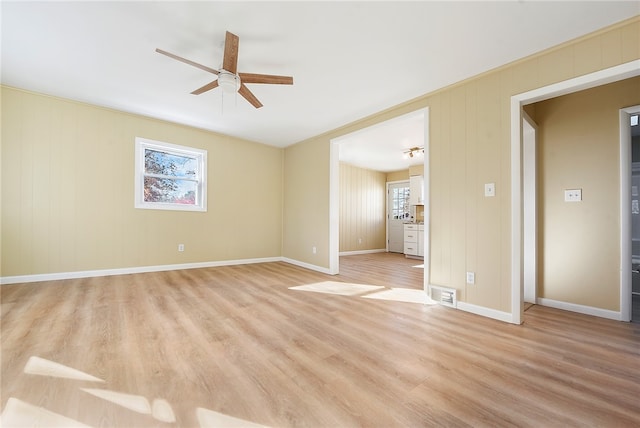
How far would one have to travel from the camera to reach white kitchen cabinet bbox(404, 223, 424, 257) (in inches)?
260

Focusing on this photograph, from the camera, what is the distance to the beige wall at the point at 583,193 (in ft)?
8.60

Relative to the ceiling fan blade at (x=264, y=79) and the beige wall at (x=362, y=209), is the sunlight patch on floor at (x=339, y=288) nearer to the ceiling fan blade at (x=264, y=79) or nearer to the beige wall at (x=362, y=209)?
the ceiling fan blade at (x=264, y=79)

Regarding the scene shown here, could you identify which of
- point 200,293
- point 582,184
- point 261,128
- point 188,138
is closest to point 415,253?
point 582,184

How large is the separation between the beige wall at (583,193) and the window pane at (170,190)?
17.8ft

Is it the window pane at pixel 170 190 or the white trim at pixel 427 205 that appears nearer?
the white trim at pixel 427 205

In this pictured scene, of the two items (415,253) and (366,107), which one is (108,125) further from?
(415,253)

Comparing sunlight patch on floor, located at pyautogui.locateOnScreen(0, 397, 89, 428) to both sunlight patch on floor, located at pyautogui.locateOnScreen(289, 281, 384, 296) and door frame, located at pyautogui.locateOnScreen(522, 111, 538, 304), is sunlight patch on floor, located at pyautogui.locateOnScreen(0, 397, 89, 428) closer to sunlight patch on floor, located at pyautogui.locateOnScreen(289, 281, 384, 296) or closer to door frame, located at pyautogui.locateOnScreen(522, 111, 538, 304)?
sunlight patch on floor, located at pyautogui.locateOnScreen(289, 281, 384, 296)

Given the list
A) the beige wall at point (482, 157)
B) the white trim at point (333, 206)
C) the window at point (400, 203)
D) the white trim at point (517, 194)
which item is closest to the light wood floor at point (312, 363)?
the white trim at point (517, 194)

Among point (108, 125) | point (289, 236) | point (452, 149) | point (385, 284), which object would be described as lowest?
point (385, 284)

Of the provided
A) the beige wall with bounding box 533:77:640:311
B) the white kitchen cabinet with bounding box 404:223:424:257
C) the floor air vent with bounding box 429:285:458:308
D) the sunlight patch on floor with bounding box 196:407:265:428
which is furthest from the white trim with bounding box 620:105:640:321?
the white kitchen cabinet with bounding box 404:223:424:257

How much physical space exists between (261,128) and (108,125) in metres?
2.36

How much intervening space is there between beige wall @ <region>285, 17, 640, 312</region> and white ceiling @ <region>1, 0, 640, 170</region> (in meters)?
0.14

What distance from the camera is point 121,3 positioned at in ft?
6.45

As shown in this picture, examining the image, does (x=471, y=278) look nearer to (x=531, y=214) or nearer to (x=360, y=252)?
(x=531, y=214)
